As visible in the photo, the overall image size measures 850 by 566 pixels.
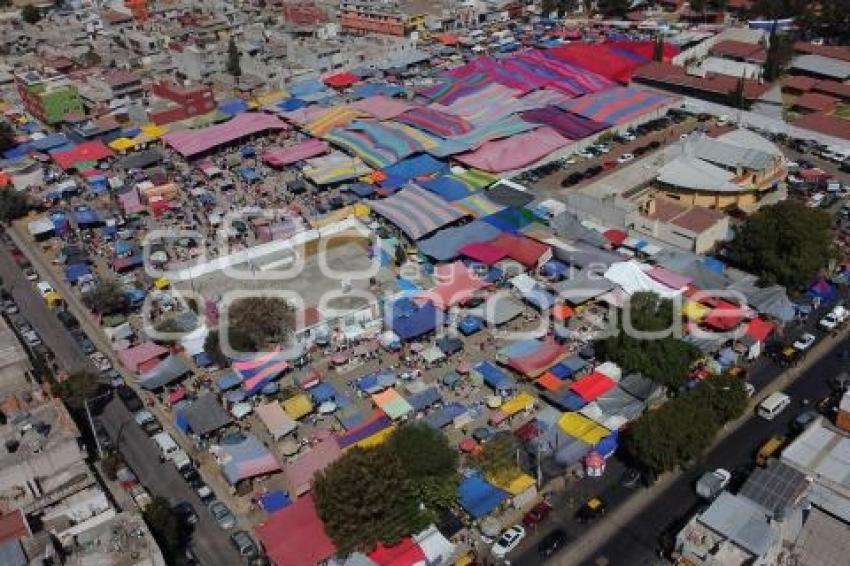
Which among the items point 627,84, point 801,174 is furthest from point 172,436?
point 627,84

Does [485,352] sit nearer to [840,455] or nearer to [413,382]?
[413,382]

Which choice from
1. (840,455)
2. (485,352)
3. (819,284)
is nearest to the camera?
(840,455)

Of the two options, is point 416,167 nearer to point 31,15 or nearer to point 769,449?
point 769,449

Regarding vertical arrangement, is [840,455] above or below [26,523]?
below

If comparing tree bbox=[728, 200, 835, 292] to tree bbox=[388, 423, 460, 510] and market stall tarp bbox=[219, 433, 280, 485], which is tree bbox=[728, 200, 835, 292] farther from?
market stall tarp bbox=[219, 433, 280, 485]

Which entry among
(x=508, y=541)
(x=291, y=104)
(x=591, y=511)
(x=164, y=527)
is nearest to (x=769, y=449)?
(x=591, y=511)

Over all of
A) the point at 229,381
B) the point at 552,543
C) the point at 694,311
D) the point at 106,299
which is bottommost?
the point at 552,543

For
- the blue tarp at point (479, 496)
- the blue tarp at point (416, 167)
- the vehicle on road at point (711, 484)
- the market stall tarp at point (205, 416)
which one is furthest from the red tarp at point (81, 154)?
the vehicle on road at point (711, 484)
